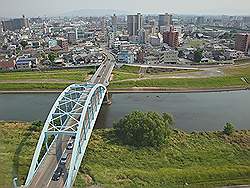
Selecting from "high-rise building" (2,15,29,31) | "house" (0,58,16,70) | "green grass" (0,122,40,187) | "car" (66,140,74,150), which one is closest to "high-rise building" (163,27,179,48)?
"house" (0,58,16,70)

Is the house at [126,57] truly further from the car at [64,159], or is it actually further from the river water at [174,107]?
the car at [64,159]

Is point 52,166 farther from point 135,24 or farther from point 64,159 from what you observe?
point 135,24

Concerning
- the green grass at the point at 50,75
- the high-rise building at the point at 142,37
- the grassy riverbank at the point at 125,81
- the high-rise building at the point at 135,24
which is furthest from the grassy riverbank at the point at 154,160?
the high-rise building at the point at 135,24

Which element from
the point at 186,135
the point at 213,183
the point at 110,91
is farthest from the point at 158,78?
the point at 213,183

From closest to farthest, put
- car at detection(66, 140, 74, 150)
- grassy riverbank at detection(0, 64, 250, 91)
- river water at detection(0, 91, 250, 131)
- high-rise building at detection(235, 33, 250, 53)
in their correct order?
car at detection(66, 140, 74, 150)
river water at detection(0, 91, 250, 131)
grassy riverbank at detection(0, 64, 250, 91)
high-rise building at detection(235, 33, 250, 53)

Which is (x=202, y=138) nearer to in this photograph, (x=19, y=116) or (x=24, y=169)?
(x=24, y=169)

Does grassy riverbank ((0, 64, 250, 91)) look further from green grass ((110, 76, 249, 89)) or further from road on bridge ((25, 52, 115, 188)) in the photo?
road on bridge ((25, 52, 115, 188))
